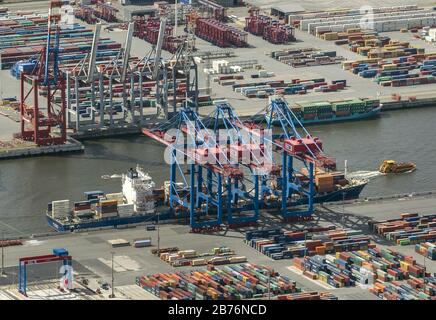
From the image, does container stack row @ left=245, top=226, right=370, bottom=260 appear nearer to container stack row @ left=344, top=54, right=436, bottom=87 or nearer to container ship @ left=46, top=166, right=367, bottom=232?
container ship @ left=46, top=166, right=367, bottom=232

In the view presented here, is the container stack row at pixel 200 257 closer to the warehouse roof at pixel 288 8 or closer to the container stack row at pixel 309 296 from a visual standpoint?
the container stack row at pixel 309 296

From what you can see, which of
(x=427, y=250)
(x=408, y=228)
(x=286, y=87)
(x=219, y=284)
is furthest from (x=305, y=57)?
(x=219, y=284)

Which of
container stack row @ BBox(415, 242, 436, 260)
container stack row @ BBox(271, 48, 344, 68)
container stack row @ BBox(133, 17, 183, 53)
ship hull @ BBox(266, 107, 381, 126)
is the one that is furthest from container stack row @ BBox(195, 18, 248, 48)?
container stack row @ BBox(415, 242, 436, 260)

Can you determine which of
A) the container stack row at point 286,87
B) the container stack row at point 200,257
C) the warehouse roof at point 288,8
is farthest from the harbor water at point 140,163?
the warehouse roof at point 288,8

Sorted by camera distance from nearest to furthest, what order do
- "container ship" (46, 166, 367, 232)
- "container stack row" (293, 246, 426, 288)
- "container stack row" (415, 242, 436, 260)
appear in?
"container stack row" (293, 246, 426, 288) → "container stack row" (415, 242, 436, 260) → "container ship" (46, 166, 367, 232)

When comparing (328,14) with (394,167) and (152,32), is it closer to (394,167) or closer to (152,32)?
(152,32)
